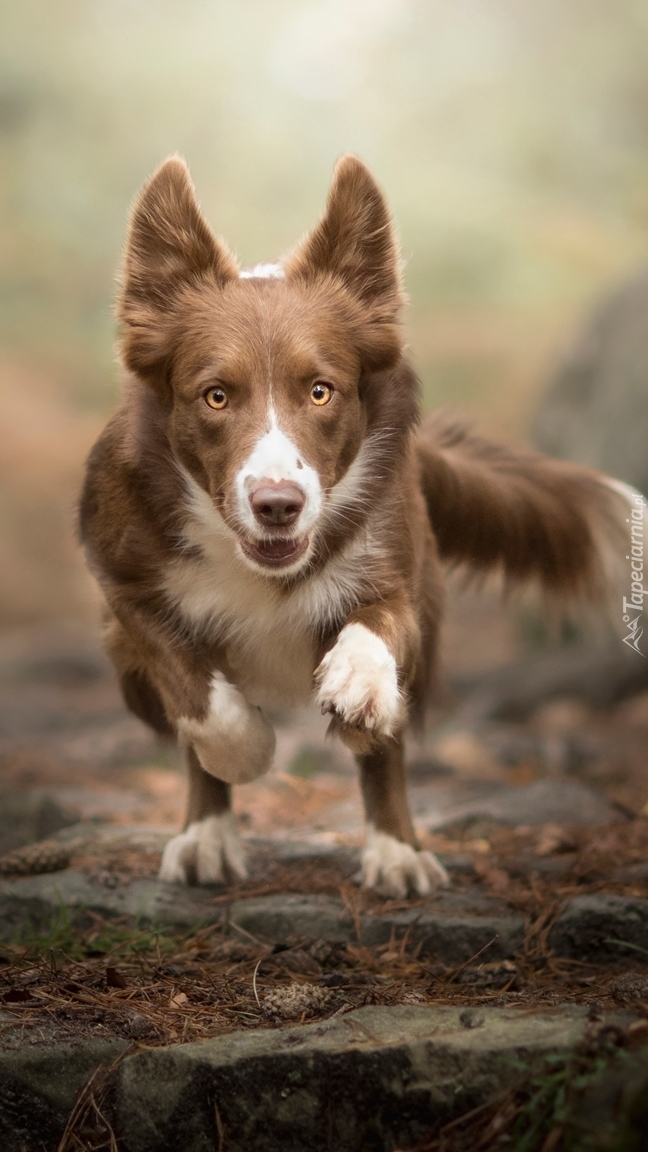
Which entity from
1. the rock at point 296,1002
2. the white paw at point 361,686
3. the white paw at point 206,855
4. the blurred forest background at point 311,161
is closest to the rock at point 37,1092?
the rock at point 296,1002

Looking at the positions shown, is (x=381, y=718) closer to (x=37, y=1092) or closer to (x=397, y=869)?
(x=397, y=869)

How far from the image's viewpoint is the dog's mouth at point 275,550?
3.54m

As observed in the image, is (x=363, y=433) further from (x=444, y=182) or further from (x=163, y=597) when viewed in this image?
(x=444, y=182)

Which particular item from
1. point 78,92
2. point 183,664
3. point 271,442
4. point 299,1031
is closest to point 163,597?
point 183,664

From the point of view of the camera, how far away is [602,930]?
11.8ft

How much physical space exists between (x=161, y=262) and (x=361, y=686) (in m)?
1.68

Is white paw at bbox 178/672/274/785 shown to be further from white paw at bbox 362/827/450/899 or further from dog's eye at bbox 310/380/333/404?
dog's eye at bbox 310/380/333/404

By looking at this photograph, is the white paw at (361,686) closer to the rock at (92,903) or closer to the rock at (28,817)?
the rock at (92,903)

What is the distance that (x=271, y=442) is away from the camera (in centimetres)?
347

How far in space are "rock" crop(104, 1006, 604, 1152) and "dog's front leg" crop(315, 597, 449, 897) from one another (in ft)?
3.20

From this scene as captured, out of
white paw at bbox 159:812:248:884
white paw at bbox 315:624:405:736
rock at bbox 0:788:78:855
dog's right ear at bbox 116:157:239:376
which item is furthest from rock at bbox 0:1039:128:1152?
rock at bbox 0:788:78:855

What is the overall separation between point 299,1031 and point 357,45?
10.9 metres

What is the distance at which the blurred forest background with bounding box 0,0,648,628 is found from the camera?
453 inches

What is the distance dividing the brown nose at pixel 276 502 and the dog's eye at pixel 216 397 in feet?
1.37
